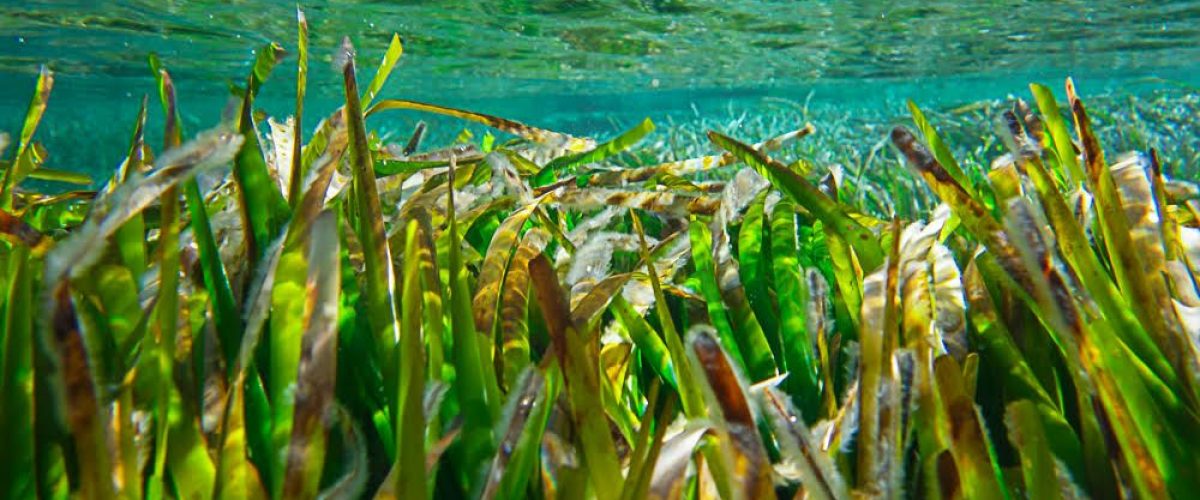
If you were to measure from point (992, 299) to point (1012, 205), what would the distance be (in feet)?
1.27

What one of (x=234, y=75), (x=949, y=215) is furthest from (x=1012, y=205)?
(x=234, y=75)

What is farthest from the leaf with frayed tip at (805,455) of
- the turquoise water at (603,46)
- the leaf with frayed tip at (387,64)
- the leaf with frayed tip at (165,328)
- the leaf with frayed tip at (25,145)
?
the turquoise water at (603,46)

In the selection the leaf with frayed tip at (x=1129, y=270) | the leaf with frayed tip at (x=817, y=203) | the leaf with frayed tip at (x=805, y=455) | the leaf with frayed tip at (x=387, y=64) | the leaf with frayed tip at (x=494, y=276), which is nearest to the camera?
the leaf with frayed tip at (x=805, y=455)

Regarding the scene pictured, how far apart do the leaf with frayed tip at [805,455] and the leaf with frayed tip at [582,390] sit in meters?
0.18

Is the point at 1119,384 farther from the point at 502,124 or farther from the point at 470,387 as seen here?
the point at 502,124

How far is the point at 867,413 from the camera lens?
2.55 feet

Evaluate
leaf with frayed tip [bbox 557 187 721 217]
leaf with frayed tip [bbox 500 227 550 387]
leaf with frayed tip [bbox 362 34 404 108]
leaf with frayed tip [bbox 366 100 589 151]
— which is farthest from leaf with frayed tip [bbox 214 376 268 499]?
leaf with frayed tip [bbox 366 100 589 151]

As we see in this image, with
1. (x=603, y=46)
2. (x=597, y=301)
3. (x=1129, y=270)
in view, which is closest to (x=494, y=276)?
(x=597, y=301)

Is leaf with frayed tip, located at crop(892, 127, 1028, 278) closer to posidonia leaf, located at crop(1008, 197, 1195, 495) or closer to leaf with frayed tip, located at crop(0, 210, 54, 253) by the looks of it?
posidonia leaf, located at crop(1008, 197, 1195, 495)

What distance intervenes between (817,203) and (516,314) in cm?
60

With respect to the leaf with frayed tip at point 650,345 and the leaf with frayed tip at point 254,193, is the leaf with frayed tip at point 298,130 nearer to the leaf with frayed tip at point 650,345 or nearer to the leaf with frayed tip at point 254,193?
the leaf with frayed tip at point 254,193

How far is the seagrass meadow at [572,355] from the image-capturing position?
0.72 m

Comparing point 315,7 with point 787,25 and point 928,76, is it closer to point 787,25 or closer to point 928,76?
point 787,25

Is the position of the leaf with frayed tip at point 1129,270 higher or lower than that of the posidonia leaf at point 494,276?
higher
